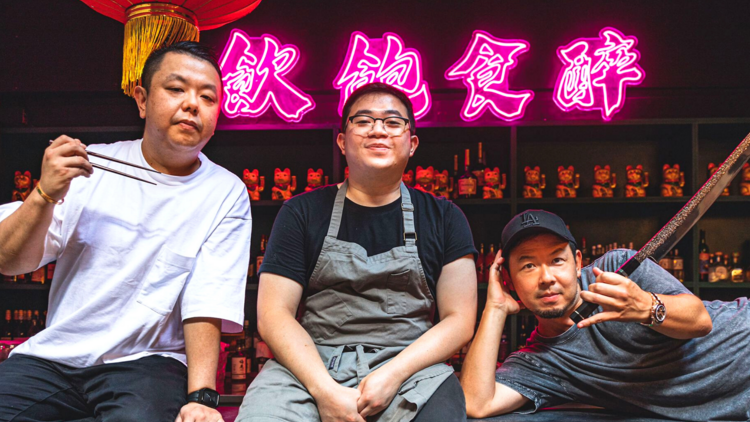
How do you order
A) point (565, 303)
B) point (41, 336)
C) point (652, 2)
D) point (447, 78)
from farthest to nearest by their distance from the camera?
point (652, 2) < point (447, 78) < point (565, 303) < point (41, 336)

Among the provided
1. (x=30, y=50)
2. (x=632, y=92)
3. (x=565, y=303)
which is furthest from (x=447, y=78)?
(x=30, y=50)

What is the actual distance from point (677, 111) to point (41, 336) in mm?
4152

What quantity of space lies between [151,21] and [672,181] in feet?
11.0

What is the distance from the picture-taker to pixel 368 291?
5.64ft

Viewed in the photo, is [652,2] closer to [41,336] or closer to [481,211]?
[481,211]

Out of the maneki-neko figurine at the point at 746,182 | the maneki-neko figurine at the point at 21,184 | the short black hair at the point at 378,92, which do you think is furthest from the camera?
the maneki-neko figurine at the point at 21,184

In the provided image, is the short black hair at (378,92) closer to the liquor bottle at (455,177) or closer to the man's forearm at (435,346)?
the man's forearm at (435,346)

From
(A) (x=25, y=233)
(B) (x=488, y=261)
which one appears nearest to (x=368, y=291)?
(A) (x=25, y=233)

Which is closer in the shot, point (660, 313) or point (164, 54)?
point (660, 313)

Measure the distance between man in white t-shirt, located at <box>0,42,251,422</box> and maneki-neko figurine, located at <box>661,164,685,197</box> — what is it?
3.00m

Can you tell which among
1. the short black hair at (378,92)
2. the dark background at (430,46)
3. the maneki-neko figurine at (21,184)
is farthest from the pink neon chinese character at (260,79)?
the short black hair at (378,92)

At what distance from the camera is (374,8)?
13.4 ft

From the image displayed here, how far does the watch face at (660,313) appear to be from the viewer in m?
1.60

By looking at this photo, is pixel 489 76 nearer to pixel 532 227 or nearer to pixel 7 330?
pixel 532 227
